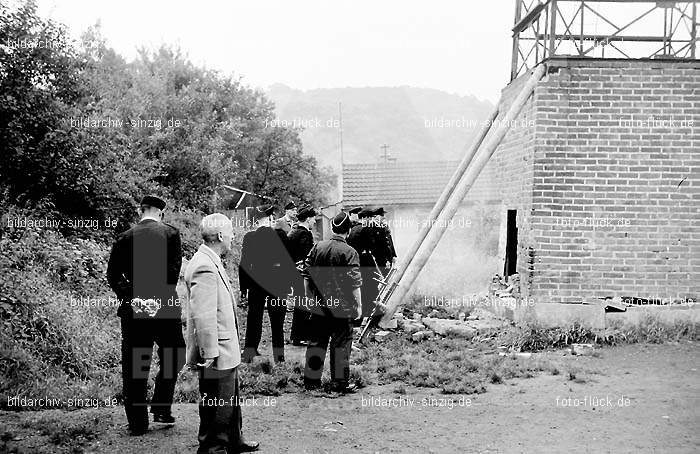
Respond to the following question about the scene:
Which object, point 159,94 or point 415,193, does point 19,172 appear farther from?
point 415,193

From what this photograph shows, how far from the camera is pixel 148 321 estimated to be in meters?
5.04

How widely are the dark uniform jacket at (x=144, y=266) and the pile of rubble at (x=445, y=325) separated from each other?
400 cm

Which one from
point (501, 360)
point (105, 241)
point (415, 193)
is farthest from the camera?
point (415, 193)

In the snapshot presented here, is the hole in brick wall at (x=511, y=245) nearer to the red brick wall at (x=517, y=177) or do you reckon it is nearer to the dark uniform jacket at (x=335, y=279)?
the red brick wall at (x=517, y=177)

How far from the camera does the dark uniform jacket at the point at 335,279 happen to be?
6.48 m

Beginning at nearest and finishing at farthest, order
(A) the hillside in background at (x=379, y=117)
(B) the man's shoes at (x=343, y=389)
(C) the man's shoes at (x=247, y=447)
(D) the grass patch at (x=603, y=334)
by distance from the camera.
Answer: (C) the man's shoes at (x=247, y=447)
(B) the man's shoes at (x=343, y=389)
(D) the grass patch at (x=603, y=334)
(A) the hillside in background at (x=379, y=117)

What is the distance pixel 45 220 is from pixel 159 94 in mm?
11540

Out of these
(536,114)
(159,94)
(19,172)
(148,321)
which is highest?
(159,94)

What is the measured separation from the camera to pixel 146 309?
4.99 meters

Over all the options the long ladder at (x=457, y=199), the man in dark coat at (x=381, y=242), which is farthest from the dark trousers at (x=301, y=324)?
the man in dark coat at (x=381, y=242)

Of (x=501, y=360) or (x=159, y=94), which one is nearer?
(x=501, y=360)

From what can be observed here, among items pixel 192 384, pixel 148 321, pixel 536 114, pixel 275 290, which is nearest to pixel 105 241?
pixel 275 290

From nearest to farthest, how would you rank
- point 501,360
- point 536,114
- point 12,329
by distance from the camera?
point 12,329, point 501,360, point 536,114

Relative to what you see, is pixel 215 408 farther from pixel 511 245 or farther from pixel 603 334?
pixel 511 245
